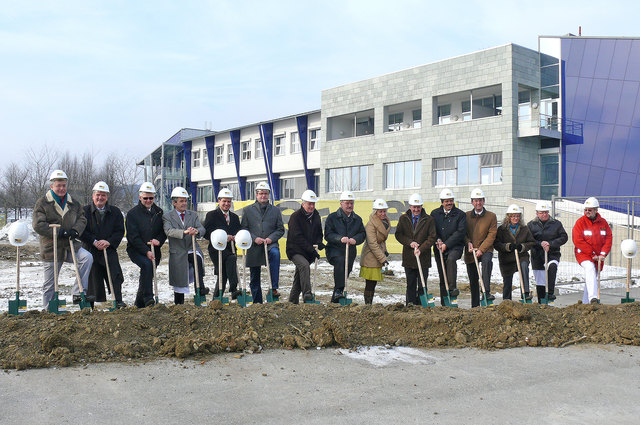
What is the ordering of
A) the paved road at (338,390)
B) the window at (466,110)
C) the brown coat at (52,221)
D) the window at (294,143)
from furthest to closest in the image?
the window at (294,143) → the window at (466,110) → the brown coat at (52,221) → the paved road at (338,390)

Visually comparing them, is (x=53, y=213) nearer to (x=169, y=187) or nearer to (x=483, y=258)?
(x=483, y=258)

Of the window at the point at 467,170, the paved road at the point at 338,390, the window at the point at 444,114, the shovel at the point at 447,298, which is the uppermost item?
the window at the point at 444,114

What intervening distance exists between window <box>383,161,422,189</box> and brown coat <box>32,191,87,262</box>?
23.5 meters

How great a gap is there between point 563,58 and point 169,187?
124 ft

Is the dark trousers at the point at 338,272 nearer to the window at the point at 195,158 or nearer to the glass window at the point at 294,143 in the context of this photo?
the glass window at the point at 294,143

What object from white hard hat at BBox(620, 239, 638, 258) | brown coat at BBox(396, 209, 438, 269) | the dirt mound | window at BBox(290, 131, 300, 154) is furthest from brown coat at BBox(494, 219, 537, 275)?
window at BBox(290, 131, 300, 154)

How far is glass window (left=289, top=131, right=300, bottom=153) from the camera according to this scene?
39987 millimetres

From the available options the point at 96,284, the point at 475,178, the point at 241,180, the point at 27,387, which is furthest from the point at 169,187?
the point at 27,387

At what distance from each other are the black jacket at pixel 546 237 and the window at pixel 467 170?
17.1m

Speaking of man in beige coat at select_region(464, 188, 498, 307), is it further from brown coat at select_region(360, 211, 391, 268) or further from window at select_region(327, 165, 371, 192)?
window at select_region(327, 165, 371, 192)

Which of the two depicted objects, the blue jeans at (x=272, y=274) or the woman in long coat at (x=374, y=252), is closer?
the blue jeans at (x=272, y=274)

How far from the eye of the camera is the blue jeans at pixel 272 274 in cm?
938

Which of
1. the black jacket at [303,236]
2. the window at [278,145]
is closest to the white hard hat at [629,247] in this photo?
the black jacket at [303,236]

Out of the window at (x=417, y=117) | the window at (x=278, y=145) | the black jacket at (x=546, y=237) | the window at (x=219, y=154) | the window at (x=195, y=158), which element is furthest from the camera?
the window at (x=195, y=158)
